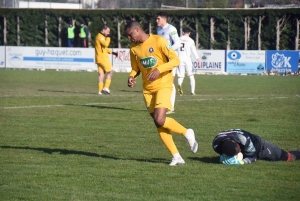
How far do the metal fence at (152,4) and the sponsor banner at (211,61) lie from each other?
25.2ft

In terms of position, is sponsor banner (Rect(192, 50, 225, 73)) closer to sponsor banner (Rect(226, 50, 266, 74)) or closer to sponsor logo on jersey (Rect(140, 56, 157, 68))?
sponsor banner (Rect(226, 50, 266, 74))

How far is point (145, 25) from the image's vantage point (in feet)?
152

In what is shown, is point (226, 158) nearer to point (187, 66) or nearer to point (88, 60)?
point (187, 66)

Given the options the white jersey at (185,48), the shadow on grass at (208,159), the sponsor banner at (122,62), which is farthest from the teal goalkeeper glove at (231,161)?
the sponsor banner at (122,62)

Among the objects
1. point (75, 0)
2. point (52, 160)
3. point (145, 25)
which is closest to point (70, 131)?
point (52, 160)

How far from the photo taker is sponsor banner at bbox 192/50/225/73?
1434 inches

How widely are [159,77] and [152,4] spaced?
120 ft

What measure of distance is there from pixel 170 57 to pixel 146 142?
2691 millimetres

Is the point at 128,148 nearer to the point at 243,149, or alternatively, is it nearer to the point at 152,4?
the point at 243,149

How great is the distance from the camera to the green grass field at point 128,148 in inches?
316

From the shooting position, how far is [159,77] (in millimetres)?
10000

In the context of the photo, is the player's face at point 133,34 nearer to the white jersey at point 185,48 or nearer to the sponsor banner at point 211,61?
the white jersey at point 185,48

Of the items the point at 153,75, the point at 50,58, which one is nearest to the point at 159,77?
the point at 153,75

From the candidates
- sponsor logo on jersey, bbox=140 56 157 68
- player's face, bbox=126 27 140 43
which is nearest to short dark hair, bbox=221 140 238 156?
sponsor logo on jersey, bbox=140 56 157 68
